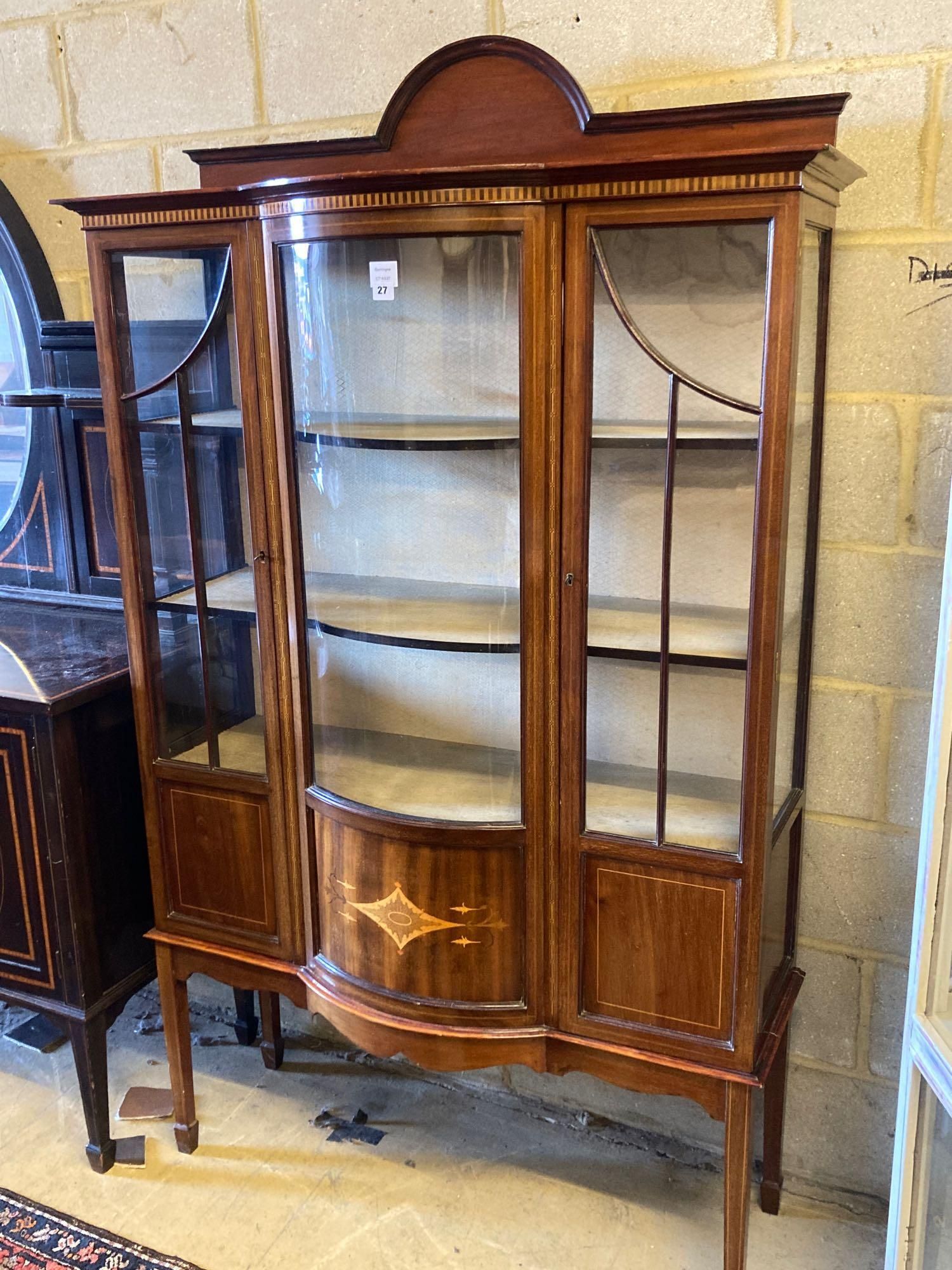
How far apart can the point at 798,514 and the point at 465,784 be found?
2.16 ft

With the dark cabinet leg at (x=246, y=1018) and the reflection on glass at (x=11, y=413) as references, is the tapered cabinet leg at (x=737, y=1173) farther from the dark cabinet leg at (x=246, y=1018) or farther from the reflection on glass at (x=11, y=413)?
the reflection on glass at (x=11, y=413)

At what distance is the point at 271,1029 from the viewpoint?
7.84ft

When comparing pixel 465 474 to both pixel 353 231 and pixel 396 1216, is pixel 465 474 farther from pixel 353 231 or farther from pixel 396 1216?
pixel 396 1216

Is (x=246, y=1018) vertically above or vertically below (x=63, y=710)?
below

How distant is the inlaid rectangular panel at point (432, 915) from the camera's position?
1.68 m

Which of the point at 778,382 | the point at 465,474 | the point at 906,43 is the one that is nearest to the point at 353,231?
the point at 465,474

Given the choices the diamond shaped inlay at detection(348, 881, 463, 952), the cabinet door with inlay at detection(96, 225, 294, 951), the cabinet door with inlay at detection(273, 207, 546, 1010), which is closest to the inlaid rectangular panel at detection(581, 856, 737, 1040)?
the cabinet door with inlay at detection(273, 207, 546, 1010)

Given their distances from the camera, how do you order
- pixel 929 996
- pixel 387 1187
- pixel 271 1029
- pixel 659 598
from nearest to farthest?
pixel 929 996
pixel 659 598
pixel 387 1187
pixel 271 1029

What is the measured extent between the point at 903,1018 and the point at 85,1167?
1561 mm

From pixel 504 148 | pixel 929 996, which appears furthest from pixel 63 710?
pixel 929 996

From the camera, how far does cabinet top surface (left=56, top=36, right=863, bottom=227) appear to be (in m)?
1.39

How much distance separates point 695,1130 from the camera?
214 centimetres

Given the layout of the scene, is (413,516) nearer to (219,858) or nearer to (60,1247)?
(219,858)

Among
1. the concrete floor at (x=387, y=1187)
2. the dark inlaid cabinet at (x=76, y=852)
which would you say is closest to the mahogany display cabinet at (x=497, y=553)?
the dark inlaid cabinet at (x=76, y=852)
